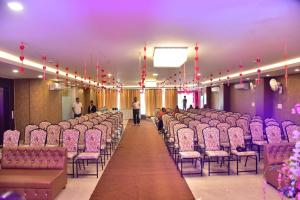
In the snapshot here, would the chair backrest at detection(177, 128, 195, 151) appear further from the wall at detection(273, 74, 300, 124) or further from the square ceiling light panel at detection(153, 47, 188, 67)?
the wall at detection(273, 74, 300, 124)

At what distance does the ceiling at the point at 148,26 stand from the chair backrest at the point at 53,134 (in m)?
2.04

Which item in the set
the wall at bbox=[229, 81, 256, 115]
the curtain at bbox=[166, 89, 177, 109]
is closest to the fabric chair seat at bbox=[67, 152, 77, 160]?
the wall at bbox=[229, 81, 256, 115]

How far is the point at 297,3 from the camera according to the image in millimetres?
3553

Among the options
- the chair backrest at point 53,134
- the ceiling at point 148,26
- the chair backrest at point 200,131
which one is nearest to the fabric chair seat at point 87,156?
the chair backrest at point 53,134

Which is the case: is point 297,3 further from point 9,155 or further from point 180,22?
point 9,155

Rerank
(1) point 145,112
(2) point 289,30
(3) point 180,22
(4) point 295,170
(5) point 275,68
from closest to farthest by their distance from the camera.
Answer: (4) point 295,170 < (3) point 180,22 < (2) point 289,30 < (5) point 275,68 < (1) point 145,112

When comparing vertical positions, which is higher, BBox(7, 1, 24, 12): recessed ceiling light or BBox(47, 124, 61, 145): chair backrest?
BBox(7, 1, 24, 12): recessed ceiling light

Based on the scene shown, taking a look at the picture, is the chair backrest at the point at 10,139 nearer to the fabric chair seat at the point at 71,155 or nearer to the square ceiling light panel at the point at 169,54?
the fabric chair seat at the point at 71,155

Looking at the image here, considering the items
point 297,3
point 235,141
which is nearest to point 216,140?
point 235,141

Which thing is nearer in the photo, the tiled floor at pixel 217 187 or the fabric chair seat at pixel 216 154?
the tiled floor at pixel 217 187

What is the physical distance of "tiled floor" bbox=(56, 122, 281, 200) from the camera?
4891 millimetres

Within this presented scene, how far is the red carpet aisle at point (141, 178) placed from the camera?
5.03m

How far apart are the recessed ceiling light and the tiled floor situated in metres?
3.09

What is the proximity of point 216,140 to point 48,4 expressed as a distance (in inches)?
186
